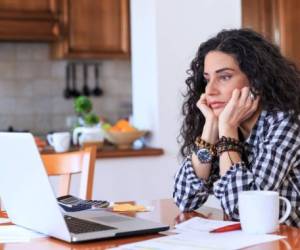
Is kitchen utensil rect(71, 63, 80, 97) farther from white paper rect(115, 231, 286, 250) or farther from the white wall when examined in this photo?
white paper rect(115, 231, 286, 250)

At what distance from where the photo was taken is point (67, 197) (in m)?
1.64

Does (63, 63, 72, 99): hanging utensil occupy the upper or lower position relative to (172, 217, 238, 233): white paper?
upper

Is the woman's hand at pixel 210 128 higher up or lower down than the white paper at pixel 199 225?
higher up

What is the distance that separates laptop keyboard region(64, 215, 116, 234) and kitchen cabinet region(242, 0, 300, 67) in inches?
125

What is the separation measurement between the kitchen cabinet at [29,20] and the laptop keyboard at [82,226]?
2.92 meters

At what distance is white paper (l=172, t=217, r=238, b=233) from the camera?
4.28 feet

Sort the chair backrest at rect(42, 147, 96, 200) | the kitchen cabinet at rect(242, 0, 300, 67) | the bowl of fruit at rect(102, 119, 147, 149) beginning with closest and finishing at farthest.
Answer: the chair backrest at rect(42, 147, 96, 200), the bowl of fruit at rect(102, 119, 147, 149), the kitchen cabinet at rect(242, 0, 300, 67)

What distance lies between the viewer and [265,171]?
4.83 feet

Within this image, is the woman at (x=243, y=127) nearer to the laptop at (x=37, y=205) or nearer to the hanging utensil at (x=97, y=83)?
the laptop at (x=37, y=205)

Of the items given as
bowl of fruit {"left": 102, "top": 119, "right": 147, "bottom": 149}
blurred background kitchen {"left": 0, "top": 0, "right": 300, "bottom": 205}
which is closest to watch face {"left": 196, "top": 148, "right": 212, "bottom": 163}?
bowl of fruit {"left": 102, "top": 119, "right": 147, "bottom": 149}

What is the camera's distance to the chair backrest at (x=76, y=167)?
1888 mm

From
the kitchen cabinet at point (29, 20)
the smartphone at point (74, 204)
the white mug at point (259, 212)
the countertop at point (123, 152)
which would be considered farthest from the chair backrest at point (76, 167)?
the kitchen cabinet at point (29, 20)

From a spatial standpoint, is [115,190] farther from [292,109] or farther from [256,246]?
[256,246]

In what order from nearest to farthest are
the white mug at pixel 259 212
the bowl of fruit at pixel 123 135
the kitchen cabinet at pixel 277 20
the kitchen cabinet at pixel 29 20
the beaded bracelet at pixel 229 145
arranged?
1. the white mug at pixel 259 212
2. the beaded bracelet at pixel 229 145
3. the bowl of fruit at pixel 123 135
4. the kitchen cabinet at pixel 29 20
5. the kitchen cabinet at pixel 277 20
